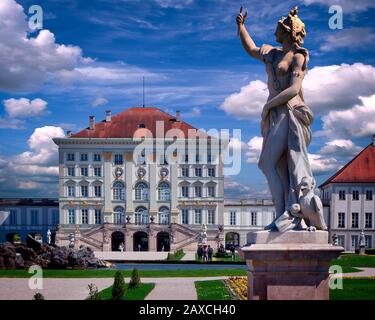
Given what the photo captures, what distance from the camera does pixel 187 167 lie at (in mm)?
62844

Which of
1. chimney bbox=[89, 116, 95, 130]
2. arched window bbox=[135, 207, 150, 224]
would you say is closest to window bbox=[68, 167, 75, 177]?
chimney bbox=[89, 116, 95, 130]

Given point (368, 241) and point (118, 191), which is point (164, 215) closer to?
point (118, 191)

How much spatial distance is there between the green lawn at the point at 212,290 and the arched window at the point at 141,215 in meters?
41.8

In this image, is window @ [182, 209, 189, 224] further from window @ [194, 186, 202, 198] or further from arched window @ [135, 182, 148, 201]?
arched window @ [135, 182, 148, 201]

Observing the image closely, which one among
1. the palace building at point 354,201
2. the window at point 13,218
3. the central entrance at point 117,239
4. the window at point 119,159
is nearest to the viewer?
the palace building at point 354,201

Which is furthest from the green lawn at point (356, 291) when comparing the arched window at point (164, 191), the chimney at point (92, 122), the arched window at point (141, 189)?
the chimney at point (92, 122)

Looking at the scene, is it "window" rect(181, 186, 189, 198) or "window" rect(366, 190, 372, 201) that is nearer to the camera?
"window" rect(366, 190, 372, 201)

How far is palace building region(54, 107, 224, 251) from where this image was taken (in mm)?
61969

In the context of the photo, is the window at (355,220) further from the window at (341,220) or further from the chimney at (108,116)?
the chimney at (108,116)

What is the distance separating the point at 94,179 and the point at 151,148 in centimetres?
695

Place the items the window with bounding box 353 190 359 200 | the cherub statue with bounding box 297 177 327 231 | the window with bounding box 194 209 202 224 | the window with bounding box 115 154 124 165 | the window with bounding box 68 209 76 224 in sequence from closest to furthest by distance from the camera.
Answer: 1. the cherub statue with bounding box 297 177 327 231
2. the window with bounding box 353 190 359 200
3. the window with bounding box 68 209 76 224
4. the window with bounding box 194 209 202 224
5. the window with bounding box 115 154 124 165

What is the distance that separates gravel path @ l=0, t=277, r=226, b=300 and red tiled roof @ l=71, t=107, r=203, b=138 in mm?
40344

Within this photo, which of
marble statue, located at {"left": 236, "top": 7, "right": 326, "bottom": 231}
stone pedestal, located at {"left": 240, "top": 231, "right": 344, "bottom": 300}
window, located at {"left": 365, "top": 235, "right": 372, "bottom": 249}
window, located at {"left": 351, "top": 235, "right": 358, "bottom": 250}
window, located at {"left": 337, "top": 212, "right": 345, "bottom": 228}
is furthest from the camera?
window, located at {"left": 337, "top": 212, "right": 345, "bottom": 228}

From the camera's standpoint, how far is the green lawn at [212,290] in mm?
15891
